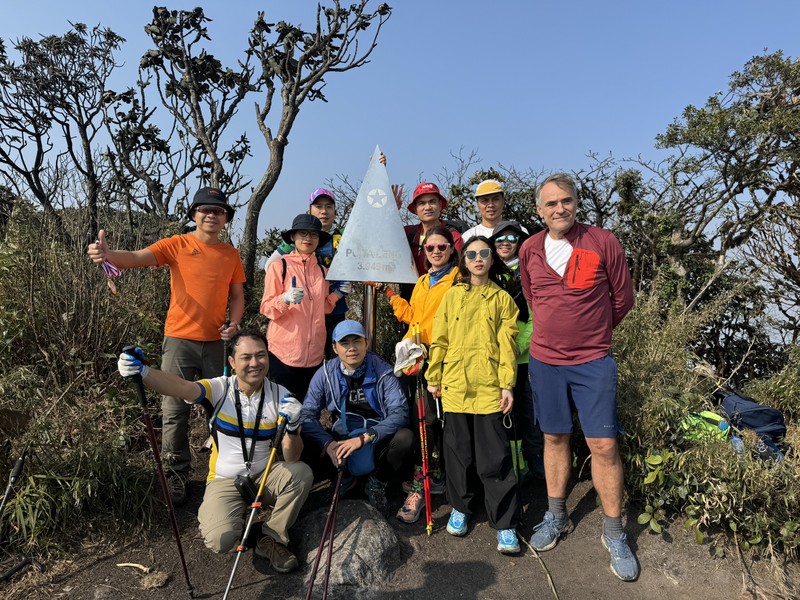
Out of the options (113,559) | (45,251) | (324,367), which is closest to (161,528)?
(113,559)

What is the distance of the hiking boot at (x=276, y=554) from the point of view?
3.13m

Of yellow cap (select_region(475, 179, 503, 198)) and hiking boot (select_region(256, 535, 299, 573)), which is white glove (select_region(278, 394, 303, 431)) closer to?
hiking boot (select_region(256, 535, 299, 573))

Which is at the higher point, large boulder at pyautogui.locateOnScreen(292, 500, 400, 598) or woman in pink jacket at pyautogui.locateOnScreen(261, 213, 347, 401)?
→ woman in pink jacket at pyautogui.locateOnScreen(261, 213, 347, 401)

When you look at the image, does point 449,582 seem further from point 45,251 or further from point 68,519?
point 45,251

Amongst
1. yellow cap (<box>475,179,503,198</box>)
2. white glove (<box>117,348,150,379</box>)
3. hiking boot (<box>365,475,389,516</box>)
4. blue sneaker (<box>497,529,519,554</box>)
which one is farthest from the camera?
yellow cap (<box>475,179,503,198</box>)

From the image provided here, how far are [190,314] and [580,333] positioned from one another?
2.78m

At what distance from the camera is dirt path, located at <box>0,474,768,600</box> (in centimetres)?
301

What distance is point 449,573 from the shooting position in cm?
319

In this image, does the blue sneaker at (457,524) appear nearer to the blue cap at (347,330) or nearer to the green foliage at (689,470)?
the green foliage at (689,470)

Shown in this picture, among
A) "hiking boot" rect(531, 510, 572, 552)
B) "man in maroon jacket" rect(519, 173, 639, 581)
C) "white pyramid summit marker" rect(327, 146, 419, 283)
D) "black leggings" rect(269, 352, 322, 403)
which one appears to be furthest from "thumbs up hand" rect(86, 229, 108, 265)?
"hiking boot" rect(531, 510, 572, 552)

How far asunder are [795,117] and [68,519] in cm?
896

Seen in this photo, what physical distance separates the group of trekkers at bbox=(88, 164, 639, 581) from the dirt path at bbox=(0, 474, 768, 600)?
0.42 ft

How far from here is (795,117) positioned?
6.52 metres

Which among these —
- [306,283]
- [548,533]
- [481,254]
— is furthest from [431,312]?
[548,533]
